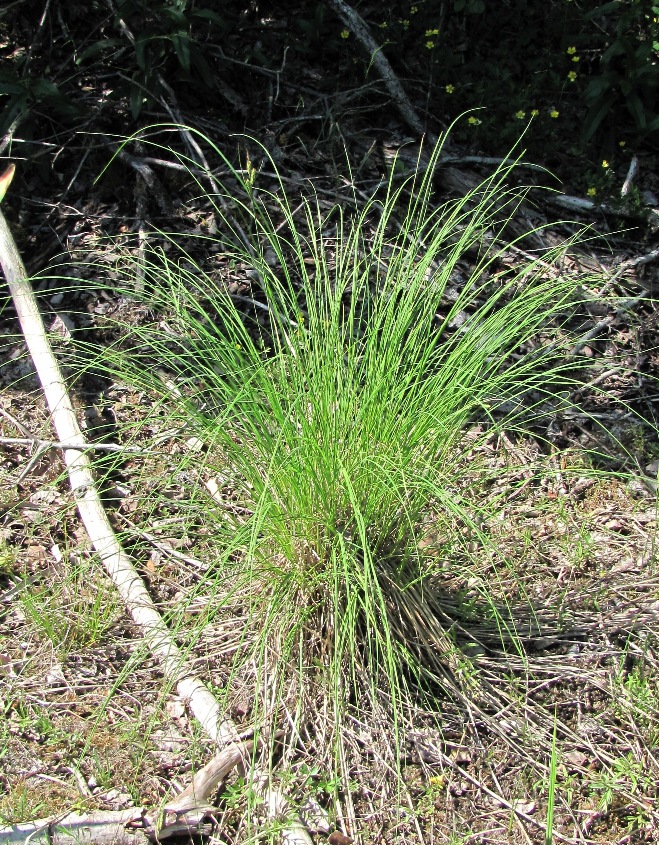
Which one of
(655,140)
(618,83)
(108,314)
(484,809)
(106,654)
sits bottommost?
(484,809)

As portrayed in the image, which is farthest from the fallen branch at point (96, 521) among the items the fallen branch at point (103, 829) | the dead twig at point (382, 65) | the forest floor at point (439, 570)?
the dead twig at point (382, 65)

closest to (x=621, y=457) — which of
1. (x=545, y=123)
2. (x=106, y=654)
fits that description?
(x=545, y=123)

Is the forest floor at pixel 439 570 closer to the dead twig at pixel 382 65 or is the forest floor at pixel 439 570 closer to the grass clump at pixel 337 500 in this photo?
the grass clump at pixel 337 500

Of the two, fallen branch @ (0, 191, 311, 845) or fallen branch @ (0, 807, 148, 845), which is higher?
fallen branch @ (0, 191, 311, 845)

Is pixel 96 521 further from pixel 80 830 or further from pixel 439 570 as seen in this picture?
Result: pixel 439 570

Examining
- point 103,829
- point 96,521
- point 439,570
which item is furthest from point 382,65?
point 103,829

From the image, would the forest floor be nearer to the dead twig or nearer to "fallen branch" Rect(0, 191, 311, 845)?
"fallen branch" Rect(0, 191, 311, 845)

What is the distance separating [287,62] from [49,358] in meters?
1.97

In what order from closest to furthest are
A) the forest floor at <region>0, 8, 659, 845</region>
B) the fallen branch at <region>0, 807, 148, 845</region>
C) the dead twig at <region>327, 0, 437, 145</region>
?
1. the fallen branch at <region>0, 807, 148, 845</region>
2. the forest floor at <region>0, 8, 659, 845</region>
3. the dead twig at <region>327, 0, 437, 145</region>

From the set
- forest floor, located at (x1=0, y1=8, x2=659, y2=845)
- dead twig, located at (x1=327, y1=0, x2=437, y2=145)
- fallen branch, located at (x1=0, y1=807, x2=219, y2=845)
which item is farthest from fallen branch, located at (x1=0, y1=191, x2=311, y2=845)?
dead twig, located at (x1=327, y1=0, x2=437, y2=145)

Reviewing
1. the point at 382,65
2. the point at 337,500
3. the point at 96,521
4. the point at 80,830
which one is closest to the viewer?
the point at 80,830

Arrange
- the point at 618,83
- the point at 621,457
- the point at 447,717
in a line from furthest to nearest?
the point at 618,83
the point at 621,457
the point at 447,717

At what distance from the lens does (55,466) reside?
281 centimetres

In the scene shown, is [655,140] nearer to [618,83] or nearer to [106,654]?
[618,83]
